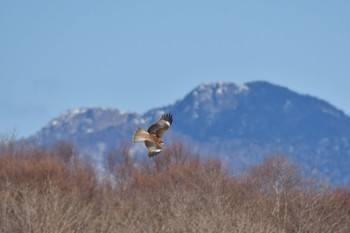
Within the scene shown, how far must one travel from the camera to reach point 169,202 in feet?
174

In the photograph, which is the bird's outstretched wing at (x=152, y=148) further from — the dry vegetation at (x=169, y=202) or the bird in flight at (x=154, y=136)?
the dry vegetation at (x=169, y=202)

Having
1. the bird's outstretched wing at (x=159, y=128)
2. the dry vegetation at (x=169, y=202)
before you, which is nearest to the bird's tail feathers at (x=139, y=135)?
the bird's outstretched wing at (x=159, y=128)

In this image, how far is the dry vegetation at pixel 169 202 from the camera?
123 ft

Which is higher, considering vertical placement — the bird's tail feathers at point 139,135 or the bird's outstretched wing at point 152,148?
the bird's tail feathers at point 139,135

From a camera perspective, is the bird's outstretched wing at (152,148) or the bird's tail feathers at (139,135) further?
the bird's outstretched wing at (152,148)

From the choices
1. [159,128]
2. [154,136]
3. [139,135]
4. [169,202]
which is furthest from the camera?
[169,202]

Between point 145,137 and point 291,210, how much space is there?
26.3 m

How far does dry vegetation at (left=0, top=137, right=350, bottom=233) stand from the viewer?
123 ft

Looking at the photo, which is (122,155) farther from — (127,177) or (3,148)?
(3,148)

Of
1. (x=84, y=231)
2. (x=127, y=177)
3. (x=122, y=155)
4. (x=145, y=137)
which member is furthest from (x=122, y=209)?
(x=122, y=155)

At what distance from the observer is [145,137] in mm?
16156

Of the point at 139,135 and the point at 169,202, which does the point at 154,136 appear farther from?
the point at 169,202

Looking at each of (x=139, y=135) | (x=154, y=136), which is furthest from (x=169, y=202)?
(x=139, y=135)

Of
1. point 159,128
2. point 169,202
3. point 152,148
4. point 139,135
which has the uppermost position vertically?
point 169,202
